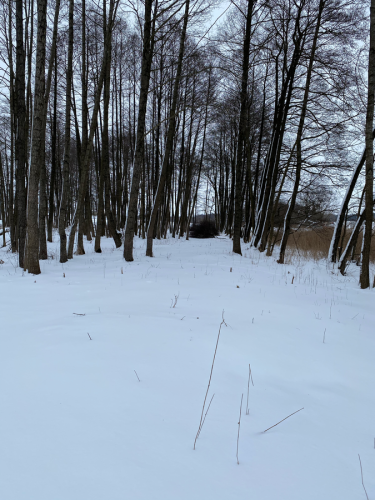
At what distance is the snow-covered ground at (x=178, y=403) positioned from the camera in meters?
1.09

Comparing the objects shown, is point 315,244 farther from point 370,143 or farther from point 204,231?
point 370,143

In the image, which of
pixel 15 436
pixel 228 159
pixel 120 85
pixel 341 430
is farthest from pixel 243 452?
pixel 228 159

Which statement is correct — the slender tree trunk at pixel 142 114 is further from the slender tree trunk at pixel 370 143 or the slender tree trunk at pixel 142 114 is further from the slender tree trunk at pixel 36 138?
the slender tree trunk at pixel 370 143

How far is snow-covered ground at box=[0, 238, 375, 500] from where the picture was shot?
1.09 m

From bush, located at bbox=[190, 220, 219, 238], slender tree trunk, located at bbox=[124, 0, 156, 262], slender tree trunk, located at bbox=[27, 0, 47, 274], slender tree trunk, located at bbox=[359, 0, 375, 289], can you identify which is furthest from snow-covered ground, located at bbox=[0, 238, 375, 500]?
bush, located at bbox=[190, 220, 219, 238]

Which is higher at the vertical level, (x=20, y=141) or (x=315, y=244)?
(x=20, y=141)

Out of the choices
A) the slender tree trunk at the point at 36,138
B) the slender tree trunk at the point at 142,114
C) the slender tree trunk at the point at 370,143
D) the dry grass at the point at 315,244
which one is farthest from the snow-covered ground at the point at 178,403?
the dry grass at the point at 315,244

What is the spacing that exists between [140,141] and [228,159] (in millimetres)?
17651

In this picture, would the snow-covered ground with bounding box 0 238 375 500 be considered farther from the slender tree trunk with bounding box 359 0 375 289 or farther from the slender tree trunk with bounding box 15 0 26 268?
the slender tree trunk with bounding box 15 0 26 268

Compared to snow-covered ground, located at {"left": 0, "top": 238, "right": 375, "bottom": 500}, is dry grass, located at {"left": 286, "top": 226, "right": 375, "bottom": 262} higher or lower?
higher

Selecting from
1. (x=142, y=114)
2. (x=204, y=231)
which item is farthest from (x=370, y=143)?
(x=204, y=231)

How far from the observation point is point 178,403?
1.56 meters

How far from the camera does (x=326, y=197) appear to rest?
1148cm

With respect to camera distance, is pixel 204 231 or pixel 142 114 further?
pixel 204 231
